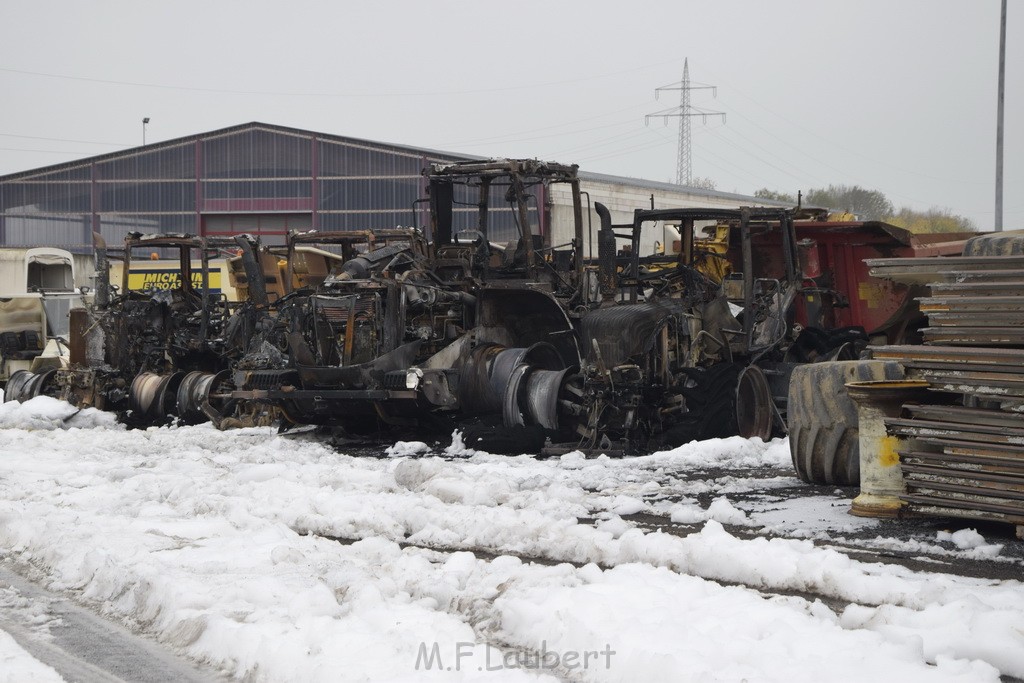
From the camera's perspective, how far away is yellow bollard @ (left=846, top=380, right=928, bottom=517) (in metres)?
7.64

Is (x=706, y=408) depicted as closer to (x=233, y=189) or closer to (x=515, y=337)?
(x=515, y=337)

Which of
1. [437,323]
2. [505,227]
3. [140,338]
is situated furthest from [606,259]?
[140,338]

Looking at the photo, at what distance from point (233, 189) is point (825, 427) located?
38.9m

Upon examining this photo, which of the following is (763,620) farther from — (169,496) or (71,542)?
(169,496)

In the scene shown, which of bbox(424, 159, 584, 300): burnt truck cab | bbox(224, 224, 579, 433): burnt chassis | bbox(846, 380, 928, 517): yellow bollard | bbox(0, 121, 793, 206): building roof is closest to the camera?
bbox(846, 380, 928, 517): yellow bollard

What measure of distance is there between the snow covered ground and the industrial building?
31298 mm

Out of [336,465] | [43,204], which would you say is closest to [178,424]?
[336,465]

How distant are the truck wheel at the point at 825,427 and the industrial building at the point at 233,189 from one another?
3100 cm

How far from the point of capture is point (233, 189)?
45.3 m

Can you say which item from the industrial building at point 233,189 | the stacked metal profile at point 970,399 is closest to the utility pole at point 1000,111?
the industrial building at point 233,189

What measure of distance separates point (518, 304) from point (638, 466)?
3.91 m

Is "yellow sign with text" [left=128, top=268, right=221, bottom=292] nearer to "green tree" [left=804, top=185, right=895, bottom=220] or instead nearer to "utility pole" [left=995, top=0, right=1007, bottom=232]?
"utility pole" [left=995, top=0, right=1007, bottom=232]

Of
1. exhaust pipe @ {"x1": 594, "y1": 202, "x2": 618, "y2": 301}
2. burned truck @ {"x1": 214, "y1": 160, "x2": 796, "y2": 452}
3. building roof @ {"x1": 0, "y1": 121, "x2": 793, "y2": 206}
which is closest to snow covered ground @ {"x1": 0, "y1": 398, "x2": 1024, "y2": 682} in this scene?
burned truck @ {"x1": 214, "y1": 160, "x2": 796, "y2": 452}

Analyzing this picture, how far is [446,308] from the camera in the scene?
45.5 feet
